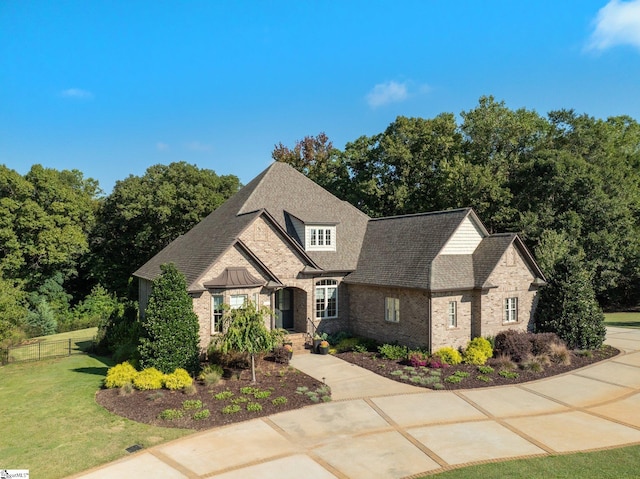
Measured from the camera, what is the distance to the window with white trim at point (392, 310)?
2342 cm

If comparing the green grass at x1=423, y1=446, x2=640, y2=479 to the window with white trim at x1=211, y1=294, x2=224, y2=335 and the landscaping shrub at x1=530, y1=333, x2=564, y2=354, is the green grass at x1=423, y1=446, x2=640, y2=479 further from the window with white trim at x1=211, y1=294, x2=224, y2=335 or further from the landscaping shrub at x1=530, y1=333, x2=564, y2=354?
the window with white trim at x1=211, y1=294, x2=224, y2=335

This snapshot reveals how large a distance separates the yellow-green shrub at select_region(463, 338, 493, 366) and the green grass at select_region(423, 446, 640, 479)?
30.3ft

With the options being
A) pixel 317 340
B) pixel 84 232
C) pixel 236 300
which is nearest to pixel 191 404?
pixel 236 300

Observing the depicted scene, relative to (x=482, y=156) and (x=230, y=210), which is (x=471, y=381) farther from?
(x=482, y=156)

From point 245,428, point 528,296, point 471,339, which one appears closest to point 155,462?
point 245,428

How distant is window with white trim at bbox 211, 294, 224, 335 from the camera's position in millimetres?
21344

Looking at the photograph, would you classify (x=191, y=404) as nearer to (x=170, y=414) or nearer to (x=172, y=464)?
(x=170, y=414)

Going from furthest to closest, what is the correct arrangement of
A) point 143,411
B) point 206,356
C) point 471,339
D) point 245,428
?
point 471,339
point 206,356
point 143,411
point 245,428

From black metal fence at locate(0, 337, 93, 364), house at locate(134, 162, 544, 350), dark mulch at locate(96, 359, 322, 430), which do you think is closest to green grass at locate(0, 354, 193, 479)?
dark mulch at locate(96, 359, 322, 430)

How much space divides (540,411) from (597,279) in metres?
30.1

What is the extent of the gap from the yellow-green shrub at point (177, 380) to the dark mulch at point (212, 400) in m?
0.27

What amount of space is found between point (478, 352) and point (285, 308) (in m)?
11.2

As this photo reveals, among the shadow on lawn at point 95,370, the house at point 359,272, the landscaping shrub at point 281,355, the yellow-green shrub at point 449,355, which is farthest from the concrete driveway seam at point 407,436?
the shadow on lawn at point 95,370

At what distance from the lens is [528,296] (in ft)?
80.7
